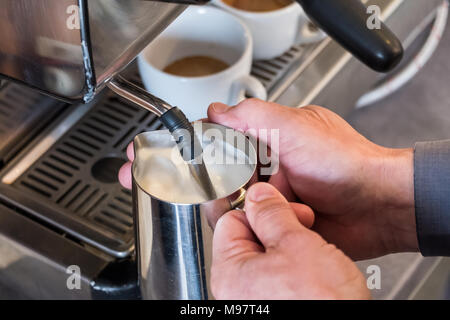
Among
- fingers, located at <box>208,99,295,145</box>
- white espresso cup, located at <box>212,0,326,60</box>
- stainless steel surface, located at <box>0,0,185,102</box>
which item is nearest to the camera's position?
stainless steel surface, located at <box>0,0,185,102</box>

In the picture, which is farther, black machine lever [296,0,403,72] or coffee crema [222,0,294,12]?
coffee crema [222,0,294,12]

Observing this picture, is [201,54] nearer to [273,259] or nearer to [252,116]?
[252,116]

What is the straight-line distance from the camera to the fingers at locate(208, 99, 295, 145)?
19.4 inches

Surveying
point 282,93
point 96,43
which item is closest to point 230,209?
point 96,43

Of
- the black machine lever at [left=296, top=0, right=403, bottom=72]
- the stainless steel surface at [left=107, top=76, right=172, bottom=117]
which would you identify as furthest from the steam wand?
the black machine lever at [left=296, top=0, right=403, bottom=72]

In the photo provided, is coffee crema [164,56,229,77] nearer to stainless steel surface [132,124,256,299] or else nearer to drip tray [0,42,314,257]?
drip tray [0,42,314,257]

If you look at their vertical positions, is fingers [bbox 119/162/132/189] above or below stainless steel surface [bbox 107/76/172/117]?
below

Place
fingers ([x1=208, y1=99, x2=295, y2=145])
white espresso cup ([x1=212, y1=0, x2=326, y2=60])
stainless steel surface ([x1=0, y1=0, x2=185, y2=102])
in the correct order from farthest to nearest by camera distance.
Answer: white espresso cup ([x1=212, y1=0, x2=326, y2=60])
fingers ([x1=208, y1=99, x2=295, y2=145])
stainless steel surface ([x1=0, y1=0, x2=185, y2=102])

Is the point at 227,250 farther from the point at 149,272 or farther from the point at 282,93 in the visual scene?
the point at 282,93

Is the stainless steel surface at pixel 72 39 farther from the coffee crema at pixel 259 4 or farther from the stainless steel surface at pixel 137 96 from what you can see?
the coffee crema at pixel 259 4

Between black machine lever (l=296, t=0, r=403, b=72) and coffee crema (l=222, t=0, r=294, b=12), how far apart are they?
12.3 inches

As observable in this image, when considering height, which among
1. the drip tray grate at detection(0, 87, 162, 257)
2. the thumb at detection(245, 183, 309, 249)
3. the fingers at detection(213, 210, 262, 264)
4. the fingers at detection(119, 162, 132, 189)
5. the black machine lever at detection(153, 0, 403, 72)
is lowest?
the drip tray grate at detection(0, 87, 162, 257)

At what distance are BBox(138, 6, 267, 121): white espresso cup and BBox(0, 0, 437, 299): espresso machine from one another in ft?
0.12
